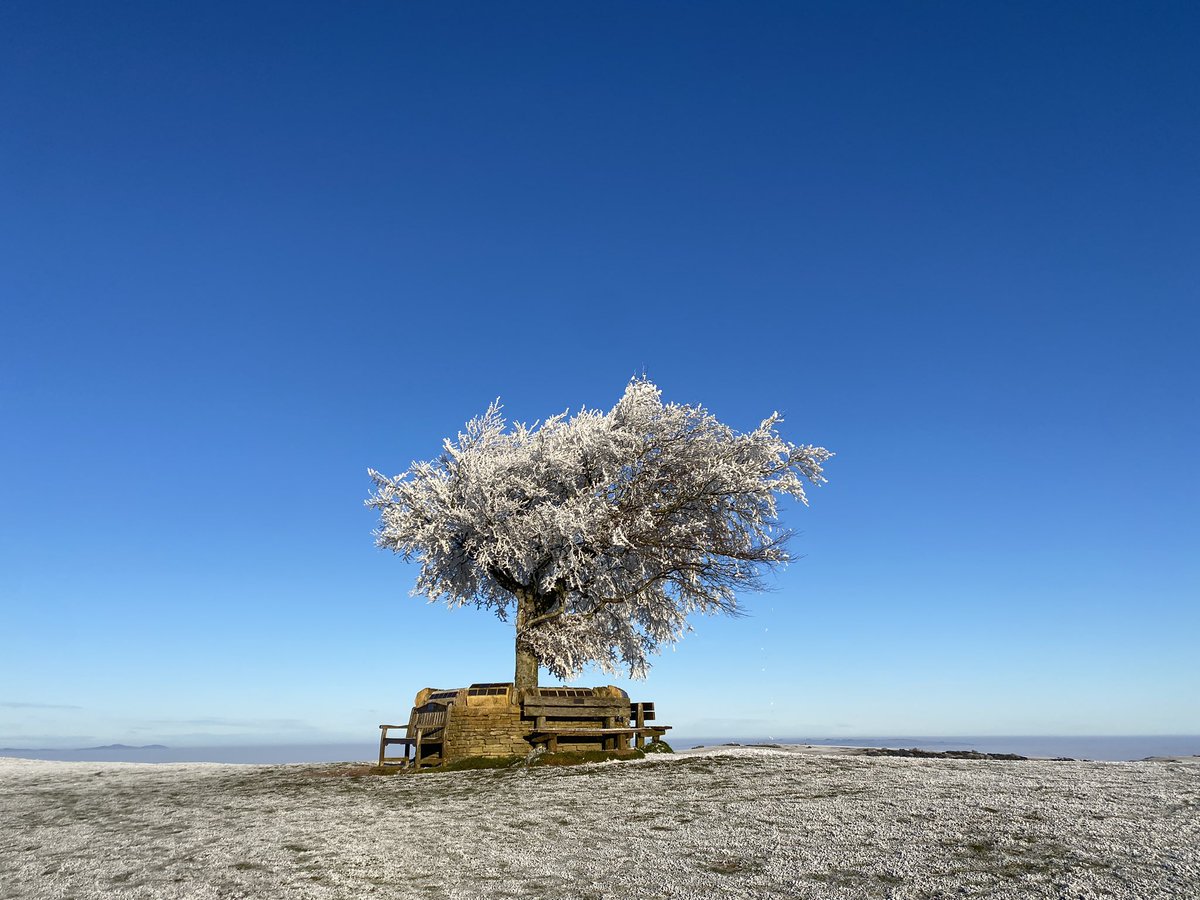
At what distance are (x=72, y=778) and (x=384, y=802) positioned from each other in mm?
15096

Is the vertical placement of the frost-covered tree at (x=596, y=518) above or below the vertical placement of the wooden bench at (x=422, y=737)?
above

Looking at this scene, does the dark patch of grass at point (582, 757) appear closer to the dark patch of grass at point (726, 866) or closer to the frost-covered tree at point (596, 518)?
the frost-covered tree at point (596, 518)

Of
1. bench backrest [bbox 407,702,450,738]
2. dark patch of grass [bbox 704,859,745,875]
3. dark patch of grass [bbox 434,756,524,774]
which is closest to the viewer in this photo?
dark patch of grass [bbox 704,859,745,875]

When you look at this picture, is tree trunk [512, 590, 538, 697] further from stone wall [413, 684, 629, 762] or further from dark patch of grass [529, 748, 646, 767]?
dark patch of grass [529, 748, 646, 767]

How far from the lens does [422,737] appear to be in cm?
2691

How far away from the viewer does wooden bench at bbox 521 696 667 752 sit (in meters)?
27.2

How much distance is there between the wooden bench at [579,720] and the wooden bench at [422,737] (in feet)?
9.03

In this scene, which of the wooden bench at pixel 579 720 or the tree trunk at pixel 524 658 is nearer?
the wooden bench at pixel 579 720

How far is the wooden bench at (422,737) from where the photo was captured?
27000 millimetres

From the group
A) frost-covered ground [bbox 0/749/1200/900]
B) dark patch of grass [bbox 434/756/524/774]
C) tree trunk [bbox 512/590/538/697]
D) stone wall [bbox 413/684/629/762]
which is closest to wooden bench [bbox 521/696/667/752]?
stone wall [bbox 413/684/629/762]

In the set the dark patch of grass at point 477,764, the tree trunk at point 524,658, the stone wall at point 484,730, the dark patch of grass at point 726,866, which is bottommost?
the dark patch of grass at point 726,866

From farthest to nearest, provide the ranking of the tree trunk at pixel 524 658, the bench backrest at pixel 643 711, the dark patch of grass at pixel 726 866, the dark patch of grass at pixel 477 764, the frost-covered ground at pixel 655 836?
the tree trunk at pixel 524 658, the bench backrest at pixel 643 711, the dark patch of grass at pixel 477 764, the dark patch of grass at pixel 726 866, the frost-covered ground at pixel 655 836

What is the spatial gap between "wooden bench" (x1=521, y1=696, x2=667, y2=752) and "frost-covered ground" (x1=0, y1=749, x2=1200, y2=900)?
15.3 ft

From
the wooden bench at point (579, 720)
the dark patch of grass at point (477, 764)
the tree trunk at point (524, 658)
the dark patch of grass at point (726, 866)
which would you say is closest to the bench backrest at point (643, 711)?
the wooden bench at point (579, 720)
